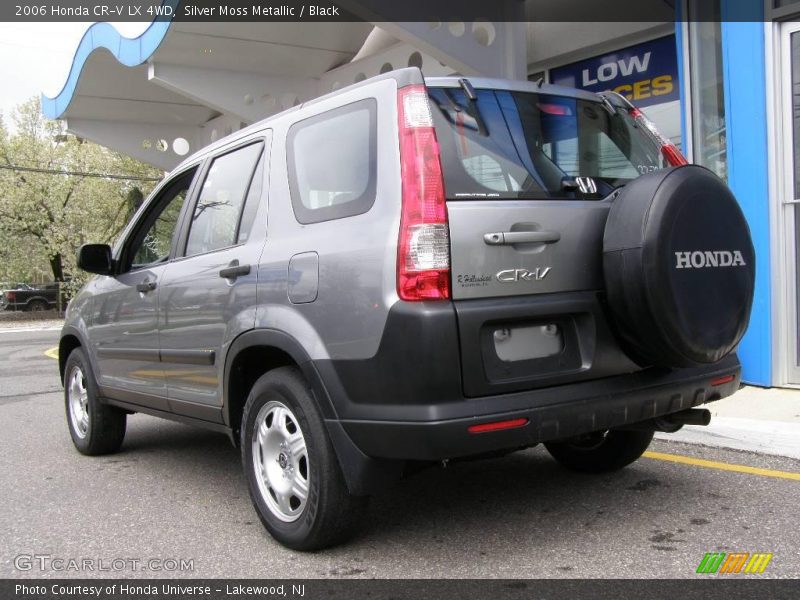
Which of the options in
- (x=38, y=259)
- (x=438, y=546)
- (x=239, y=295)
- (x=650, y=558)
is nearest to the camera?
(x=650, y=558)

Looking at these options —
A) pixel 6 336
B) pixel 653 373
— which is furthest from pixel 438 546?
pixel 6 336

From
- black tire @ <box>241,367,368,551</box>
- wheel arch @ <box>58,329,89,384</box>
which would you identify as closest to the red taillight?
black tire @ <box>241,367,368,551</box>

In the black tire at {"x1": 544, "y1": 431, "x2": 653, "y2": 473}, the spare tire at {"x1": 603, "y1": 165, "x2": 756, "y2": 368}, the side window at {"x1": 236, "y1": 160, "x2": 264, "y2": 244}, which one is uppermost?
the side window at {"x1": 236, "y1": 160, "x2": 264, "y2": 244}

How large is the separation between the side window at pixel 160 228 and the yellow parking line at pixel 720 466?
126 inches

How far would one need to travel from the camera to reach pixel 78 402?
554 cm

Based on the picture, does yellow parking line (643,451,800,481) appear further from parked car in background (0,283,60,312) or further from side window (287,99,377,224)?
parked car in background (0,283,60,312)

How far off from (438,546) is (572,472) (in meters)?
1.31

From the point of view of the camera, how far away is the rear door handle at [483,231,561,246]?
Answer: 9.20 feet

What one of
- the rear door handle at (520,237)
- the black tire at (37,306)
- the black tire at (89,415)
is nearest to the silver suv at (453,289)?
the rear door handle at (520,237)

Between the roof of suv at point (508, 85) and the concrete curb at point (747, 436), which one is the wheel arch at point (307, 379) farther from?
the concrete curb at point (747, 436)

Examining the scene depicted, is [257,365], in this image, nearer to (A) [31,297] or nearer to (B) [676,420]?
(B) [676,420]

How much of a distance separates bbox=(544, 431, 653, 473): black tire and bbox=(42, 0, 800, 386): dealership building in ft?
9.04

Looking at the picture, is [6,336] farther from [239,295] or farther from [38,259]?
→ [239,295]

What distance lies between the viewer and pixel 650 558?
301cm
